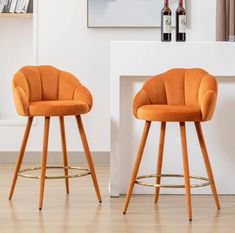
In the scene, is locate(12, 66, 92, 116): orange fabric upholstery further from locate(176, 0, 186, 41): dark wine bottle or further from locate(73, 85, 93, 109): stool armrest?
locate(176, 0, 186, 41): dark wine bottle

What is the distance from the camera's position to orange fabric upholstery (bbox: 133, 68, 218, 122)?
415 centimetres

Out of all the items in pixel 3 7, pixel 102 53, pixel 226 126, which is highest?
pixel 3 7

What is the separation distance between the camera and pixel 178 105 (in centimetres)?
448

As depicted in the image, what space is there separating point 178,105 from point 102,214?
81 cm

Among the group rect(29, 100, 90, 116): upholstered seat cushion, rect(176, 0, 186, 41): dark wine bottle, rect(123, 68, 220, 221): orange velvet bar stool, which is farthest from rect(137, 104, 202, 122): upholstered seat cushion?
rect(176, 0, 186, 41): dark wine bottle

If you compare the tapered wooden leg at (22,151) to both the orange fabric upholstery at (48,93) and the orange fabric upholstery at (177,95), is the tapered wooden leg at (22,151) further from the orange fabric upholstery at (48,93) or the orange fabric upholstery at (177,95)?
the orange fabric upholstery at (177,95)

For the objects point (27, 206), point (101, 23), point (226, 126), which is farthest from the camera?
point (101, 23)

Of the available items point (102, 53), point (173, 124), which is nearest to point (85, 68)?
point (102, 53)

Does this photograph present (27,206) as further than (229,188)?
No

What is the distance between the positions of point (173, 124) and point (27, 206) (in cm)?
108

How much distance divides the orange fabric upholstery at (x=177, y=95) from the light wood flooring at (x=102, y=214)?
55 centimetres

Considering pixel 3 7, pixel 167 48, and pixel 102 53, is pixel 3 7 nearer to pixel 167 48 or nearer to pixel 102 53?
pixel 102 53

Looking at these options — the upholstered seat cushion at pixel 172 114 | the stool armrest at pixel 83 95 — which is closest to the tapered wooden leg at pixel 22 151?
the stool armrest at pixel 83 95

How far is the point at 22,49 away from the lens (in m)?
6.44
